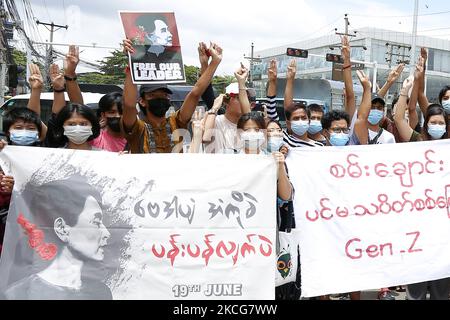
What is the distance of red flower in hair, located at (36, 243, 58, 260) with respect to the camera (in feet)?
9.63

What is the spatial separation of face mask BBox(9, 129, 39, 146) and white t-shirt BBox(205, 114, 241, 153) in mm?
1390

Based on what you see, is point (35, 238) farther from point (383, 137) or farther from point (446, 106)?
point (446, 106)

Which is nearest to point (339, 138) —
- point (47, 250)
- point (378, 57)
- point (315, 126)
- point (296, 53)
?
point (315, 126)

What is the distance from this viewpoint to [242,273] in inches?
121

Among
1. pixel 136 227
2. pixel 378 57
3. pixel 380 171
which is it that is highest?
pixel 378 57

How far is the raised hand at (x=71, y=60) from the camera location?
3.74 meters

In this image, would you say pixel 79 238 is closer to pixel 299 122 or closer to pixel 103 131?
pixel 103 131

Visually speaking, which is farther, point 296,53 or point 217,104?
point 296,53

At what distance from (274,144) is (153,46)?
1.09m

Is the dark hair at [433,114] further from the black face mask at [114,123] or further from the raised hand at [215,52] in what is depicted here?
the black face mask at [114,123]

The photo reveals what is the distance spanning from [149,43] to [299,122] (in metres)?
1.31

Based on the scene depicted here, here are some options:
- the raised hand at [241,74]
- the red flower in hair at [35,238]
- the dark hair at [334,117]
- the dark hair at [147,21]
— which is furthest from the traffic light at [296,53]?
the red flower in hair at [35,238]

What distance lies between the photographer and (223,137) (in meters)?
4.18

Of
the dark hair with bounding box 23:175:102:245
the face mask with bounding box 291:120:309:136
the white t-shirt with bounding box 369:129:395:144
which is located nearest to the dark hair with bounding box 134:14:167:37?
the dark hair with bounding box 23:175:102:245
